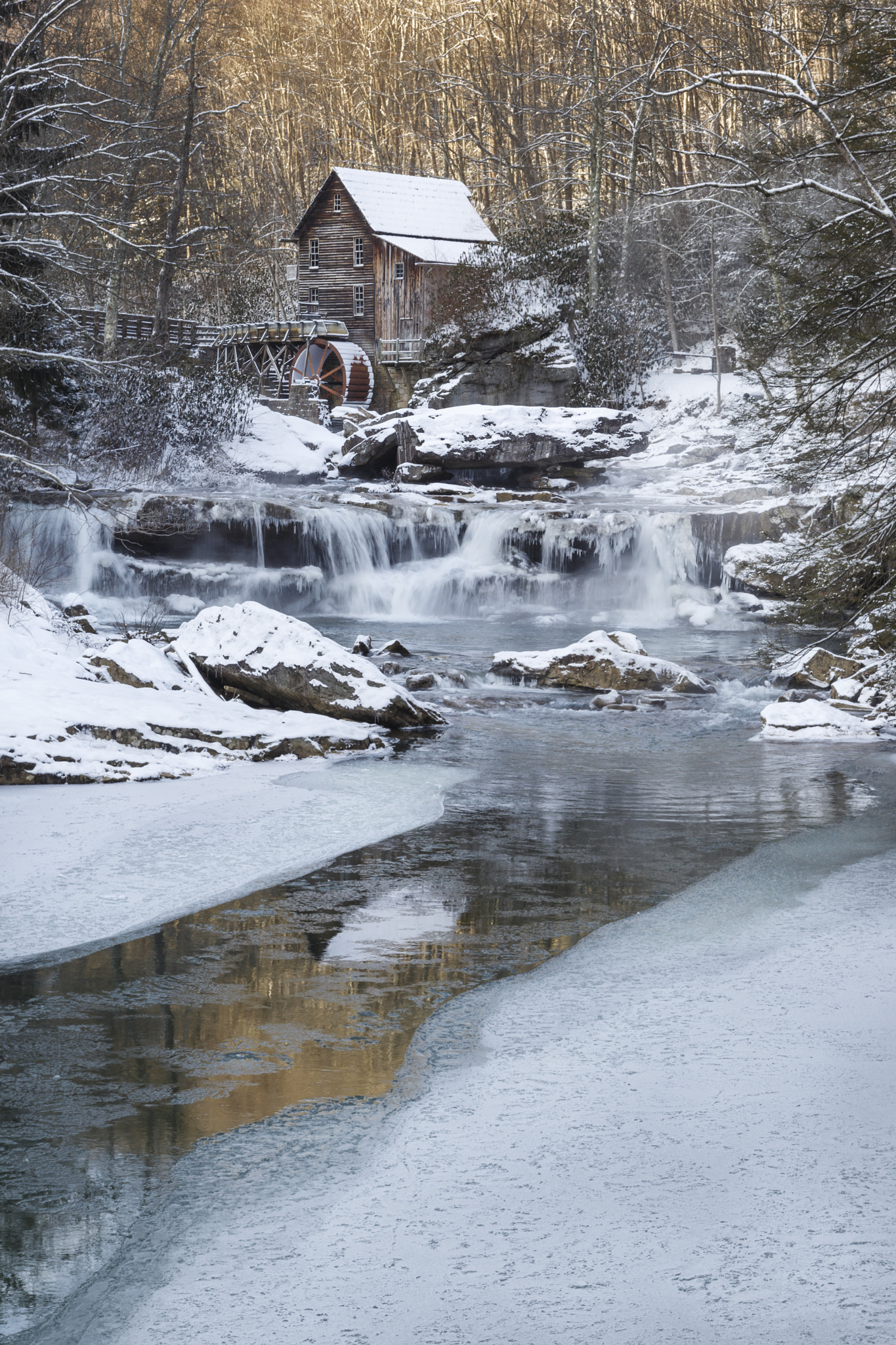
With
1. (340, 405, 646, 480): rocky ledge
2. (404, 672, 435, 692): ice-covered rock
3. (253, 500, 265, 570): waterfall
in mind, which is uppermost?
(340, 405, 646, 480): rocky ledge

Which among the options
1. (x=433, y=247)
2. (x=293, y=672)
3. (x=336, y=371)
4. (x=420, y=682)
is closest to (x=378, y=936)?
(x=293, y=672)

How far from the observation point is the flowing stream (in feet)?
11.6

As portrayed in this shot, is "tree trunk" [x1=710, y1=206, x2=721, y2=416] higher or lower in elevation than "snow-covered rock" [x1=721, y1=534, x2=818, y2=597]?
higher

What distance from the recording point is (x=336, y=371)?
39.9 metres

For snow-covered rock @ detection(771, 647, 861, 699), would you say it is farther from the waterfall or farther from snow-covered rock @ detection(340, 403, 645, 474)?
snow-covered rock @ detection(340, 403, 645, 474)

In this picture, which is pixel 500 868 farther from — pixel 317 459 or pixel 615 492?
pixel 317 459

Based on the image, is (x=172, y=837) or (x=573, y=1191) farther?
(x=172, y=837)

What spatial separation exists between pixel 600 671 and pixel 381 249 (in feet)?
99.6

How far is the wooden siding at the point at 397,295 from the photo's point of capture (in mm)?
39969

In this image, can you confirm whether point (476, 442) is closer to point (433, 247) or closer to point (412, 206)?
point (433, 247)

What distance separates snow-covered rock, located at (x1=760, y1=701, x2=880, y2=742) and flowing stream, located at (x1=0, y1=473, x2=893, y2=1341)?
301 millimetres

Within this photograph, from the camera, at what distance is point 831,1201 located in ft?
10.4

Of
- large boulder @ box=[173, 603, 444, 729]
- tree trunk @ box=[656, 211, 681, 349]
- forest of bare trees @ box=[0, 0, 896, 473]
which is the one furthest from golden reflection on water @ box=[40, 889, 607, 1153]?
tree trunk @ box=[656, 211, 681, 349]

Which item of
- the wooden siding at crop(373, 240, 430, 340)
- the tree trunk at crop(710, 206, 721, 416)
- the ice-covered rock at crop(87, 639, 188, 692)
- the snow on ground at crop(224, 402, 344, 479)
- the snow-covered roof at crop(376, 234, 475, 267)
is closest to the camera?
the ice-covered rock at crop(87, 639, 188, 692)
